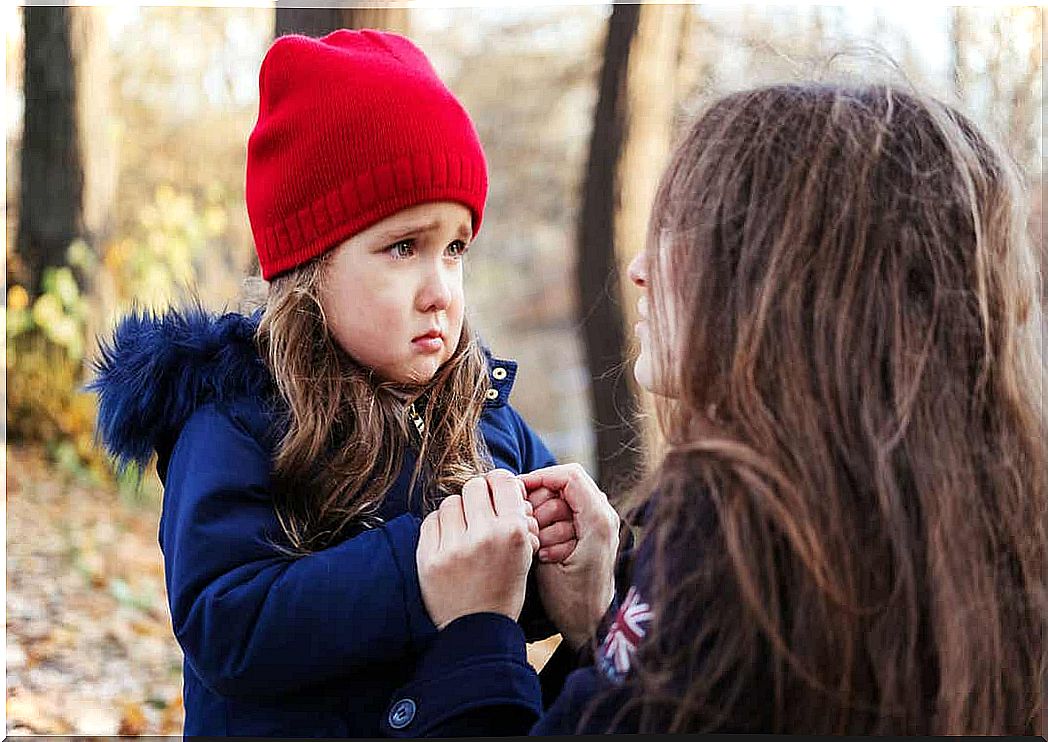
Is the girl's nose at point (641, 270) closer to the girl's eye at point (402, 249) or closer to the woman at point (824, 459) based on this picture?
the woman at point (824, 459)

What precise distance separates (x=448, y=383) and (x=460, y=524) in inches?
11.8

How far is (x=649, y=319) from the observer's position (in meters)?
1.47

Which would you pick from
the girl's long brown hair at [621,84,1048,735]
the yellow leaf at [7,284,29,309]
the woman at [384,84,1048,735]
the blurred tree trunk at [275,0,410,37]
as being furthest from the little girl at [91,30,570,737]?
the yellow leaf at [7,284,29,309]

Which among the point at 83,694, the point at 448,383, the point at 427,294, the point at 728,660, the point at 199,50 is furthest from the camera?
the point at 199,50

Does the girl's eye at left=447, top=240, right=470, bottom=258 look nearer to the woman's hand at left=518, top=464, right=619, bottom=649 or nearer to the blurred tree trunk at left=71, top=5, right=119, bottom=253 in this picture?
the woman's hand at left=518, top=464, right=619, bottom=649

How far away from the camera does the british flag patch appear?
134 centimetres

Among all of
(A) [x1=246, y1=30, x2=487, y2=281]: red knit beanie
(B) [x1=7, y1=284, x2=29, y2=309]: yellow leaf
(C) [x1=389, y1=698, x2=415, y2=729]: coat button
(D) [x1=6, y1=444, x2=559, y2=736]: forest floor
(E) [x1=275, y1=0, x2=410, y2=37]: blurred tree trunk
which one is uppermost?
(E) [x1=275, y1=0, x2=410, y2=37]: blurred tree trunk

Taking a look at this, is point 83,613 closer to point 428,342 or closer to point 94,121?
point 94,121

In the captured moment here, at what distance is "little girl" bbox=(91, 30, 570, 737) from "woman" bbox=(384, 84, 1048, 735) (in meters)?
0.11

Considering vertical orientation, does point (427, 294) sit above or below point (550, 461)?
above

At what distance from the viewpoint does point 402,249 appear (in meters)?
1.66

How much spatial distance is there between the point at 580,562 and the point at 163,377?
653mm

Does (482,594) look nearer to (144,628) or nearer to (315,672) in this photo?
(315,672)

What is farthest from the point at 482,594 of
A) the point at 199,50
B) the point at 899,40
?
the point at 199,50
